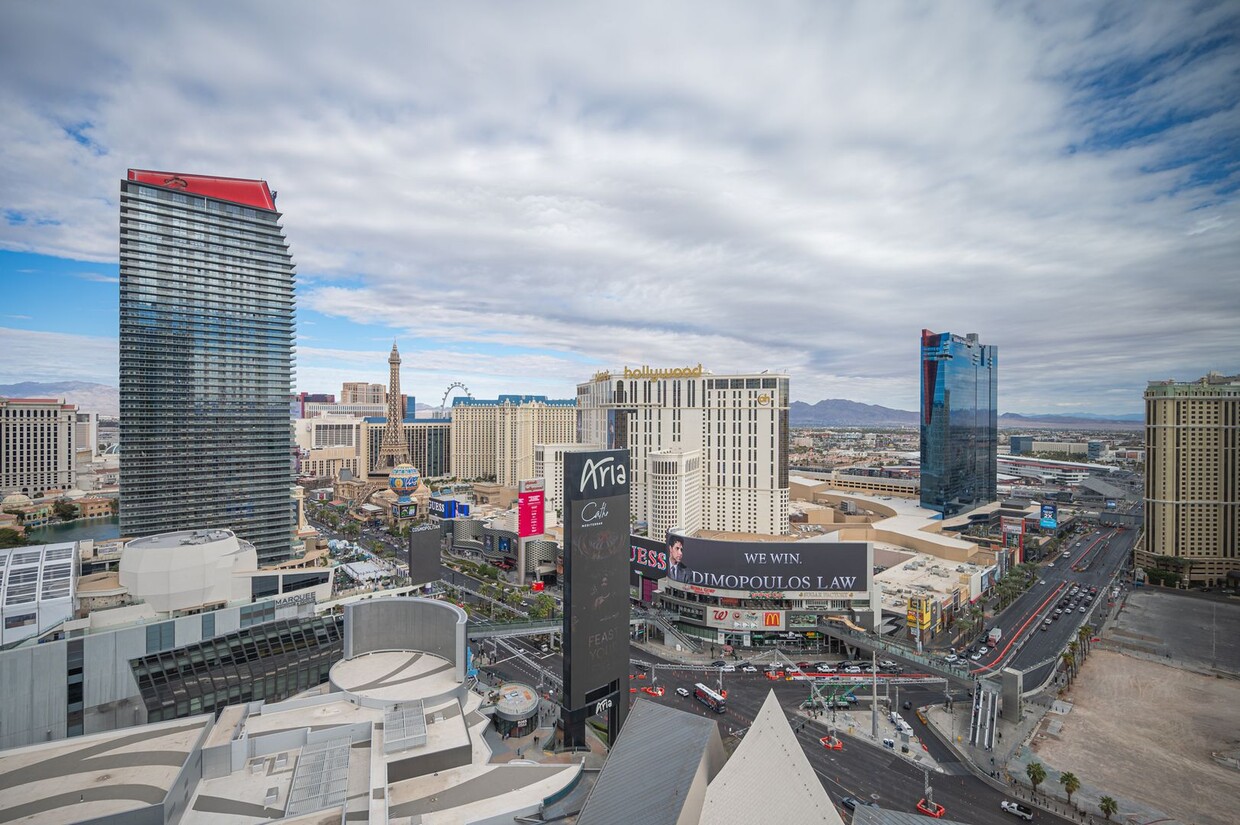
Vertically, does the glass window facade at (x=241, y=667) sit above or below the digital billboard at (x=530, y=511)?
below

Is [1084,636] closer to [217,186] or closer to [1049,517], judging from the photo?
[1049,517]

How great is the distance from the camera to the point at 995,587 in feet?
246

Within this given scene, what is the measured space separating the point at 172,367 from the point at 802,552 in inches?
2885

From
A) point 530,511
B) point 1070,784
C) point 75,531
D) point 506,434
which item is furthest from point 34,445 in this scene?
point 1070,784

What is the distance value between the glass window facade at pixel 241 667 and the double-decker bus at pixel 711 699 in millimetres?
28239

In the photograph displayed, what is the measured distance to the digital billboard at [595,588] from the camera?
3616cm

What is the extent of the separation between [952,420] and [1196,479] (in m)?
32.6

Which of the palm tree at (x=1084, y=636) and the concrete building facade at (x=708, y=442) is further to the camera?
the concrete building facade at (x=708, y=442)

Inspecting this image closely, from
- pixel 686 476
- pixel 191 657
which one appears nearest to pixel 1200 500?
pixel 686 476

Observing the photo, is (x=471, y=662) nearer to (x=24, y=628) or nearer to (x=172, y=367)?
(x=24, y=628)

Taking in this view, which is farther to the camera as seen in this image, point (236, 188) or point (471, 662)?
point (236, 188)

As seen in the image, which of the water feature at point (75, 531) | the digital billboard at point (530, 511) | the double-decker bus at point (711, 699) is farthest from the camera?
the water feature at point (75, 531)

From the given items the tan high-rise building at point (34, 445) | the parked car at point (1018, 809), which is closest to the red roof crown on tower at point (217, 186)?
the tan high-rise building at point (34, 445)

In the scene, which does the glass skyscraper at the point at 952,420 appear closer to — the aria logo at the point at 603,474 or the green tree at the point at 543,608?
the green tree at the point at 543,608
